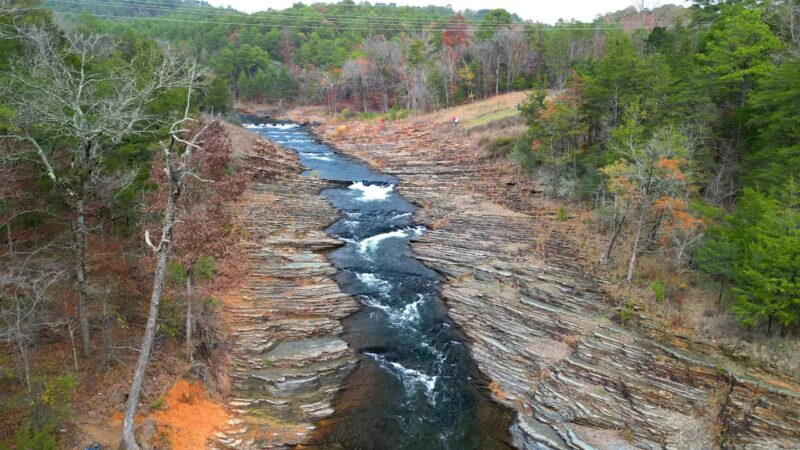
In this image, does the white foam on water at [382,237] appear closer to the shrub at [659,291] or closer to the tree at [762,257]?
the shrub at [659,291]

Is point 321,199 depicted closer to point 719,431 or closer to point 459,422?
point 459,422

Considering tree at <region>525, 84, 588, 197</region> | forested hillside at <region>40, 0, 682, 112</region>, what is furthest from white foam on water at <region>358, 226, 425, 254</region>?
forested hillside at <region>40, 0, 682, 112</region>

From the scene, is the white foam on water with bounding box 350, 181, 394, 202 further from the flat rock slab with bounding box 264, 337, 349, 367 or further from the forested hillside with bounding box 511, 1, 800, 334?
the flat rock slab with bounding box 264, 337, 349, 367

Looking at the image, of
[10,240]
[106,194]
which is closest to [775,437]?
[106,194]

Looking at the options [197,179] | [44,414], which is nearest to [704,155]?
[197,179]

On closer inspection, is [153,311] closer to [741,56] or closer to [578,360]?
[578,360]

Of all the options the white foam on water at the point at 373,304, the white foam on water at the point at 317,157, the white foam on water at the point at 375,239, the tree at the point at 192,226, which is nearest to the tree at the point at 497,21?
the white foam on water at the point at 317,157

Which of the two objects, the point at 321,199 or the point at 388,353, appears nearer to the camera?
the point at 388,353
